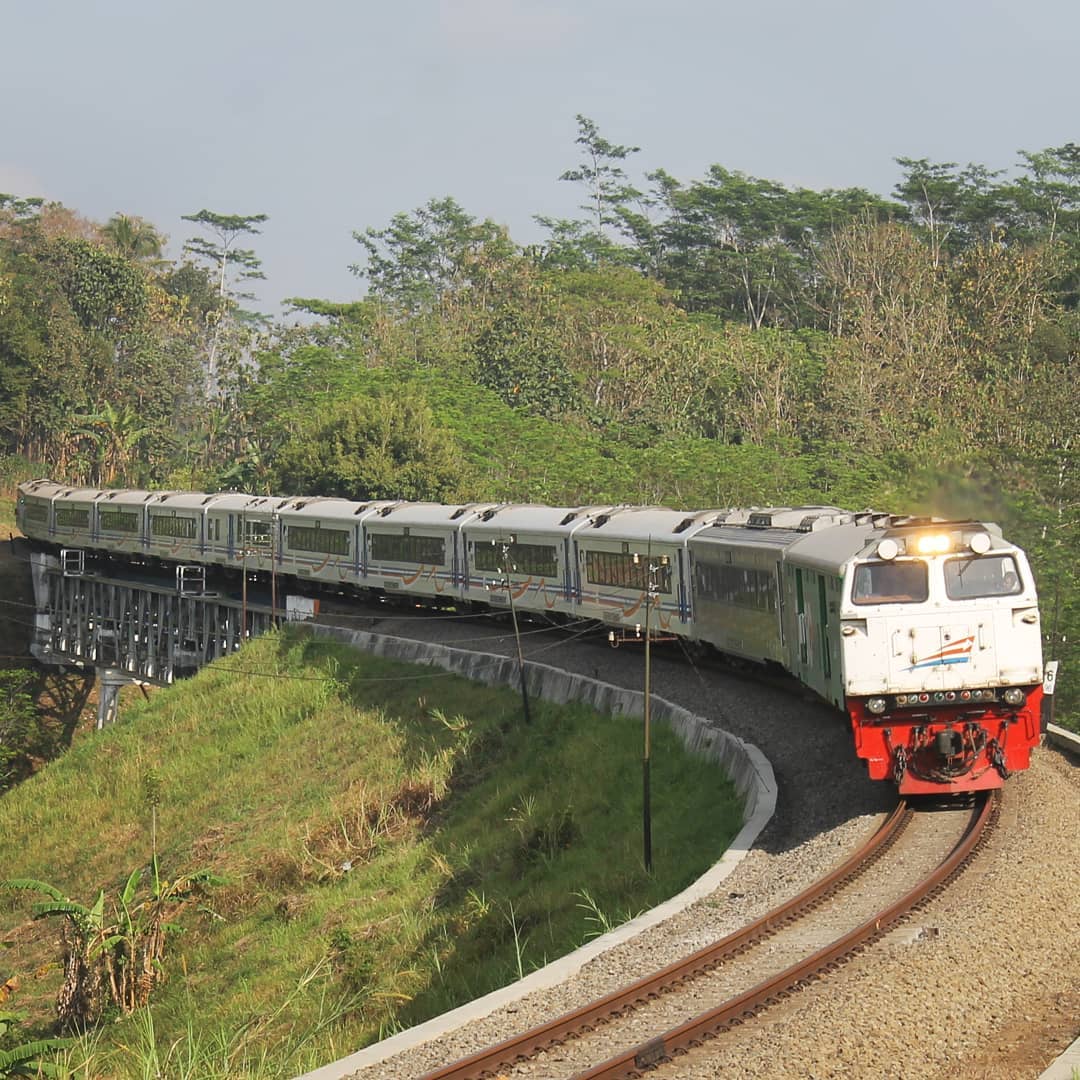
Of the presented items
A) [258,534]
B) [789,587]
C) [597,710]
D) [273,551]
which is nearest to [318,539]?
[273,551]

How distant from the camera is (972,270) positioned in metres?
73.3

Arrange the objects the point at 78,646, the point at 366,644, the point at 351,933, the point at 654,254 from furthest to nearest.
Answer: the point at 654,254, the point at 78,646, the point at 366,644, the point at 351,933

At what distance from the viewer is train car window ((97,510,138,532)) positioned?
5503 centimetres

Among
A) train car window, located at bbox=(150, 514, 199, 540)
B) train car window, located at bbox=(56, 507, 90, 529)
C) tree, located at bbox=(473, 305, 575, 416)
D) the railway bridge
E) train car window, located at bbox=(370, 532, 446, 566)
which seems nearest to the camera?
train car window, located at bbox=(370, 532, 446, 566)

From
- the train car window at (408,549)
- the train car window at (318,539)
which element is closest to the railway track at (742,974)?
the train car window at (408,549)

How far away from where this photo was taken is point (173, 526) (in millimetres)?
52562

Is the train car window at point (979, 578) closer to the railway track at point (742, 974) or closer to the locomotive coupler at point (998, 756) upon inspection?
the locomotive coupler at point (998, 756)

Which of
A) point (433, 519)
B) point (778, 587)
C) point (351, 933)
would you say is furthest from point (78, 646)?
point (778, 587)

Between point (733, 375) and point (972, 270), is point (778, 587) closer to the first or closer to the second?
point (733, 375)

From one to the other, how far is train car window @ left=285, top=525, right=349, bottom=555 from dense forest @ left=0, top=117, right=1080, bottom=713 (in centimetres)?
1564

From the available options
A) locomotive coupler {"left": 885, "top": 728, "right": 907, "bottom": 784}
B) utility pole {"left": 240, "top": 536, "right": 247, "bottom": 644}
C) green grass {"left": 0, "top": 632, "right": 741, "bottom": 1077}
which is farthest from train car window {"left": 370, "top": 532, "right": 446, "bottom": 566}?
locomotive coupler {"left": 885, "top": 728, "right": 907, "bottom": 784}

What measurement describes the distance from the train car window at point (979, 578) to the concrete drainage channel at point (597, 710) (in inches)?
147

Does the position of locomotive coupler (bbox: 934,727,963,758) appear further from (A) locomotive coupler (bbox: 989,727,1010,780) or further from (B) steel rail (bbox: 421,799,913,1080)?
(B) steel rail (bbox: 421,799,913,1080)

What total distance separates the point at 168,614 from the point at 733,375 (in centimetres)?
3182
